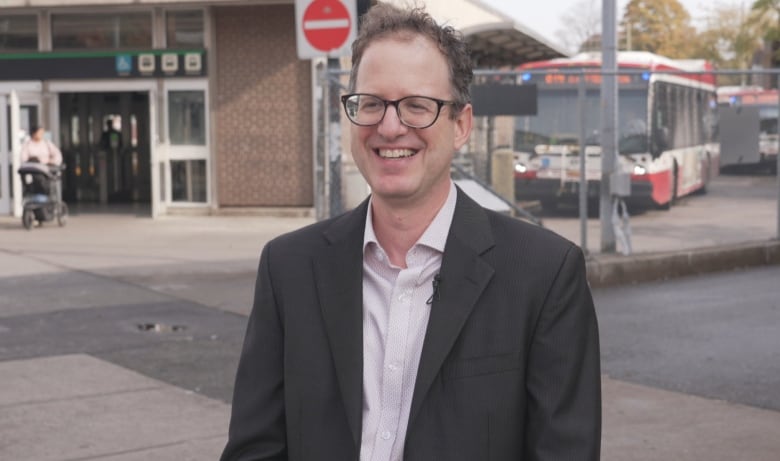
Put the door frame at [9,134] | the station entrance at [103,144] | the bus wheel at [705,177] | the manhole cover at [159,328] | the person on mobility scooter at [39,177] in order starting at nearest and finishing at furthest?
the manhole cover at [159,328] → the bus wheel at [705,177] → the person on mobility scooter at [39,177] → the door frame at [9,134] → the station entrance at [103,144]

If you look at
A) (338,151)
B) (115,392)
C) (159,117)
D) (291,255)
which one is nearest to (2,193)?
(159,117)

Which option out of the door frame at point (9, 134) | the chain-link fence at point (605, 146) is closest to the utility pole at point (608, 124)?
the chain-link fence at point (605, 146)

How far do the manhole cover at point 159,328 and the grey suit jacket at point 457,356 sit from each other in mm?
7401

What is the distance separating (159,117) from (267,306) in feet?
63.9

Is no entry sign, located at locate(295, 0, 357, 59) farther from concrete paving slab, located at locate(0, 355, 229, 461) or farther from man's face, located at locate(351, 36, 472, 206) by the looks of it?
man's face, located at locate(351, 36, 472, 206)

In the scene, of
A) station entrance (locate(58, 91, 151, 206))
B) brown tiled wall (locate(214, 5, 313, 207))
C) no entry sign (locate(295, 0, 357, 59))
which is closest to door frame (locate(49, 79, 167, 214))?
brown tiled wall (locate(214, 5, 313, 207))

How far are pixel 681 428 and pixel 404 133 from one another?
4.54 m

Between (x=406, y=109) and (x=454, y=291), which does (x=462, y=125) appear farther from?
(x=454, y=291)

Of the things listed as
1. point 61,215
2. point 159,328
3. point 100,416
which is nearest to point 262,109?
point 61,215

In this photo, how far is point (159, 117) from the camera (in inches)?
856

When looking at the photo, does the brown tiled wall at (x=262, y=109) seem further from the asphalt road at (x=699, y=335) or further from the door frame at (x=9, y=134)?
the asphalt road at (x=699, y=335)

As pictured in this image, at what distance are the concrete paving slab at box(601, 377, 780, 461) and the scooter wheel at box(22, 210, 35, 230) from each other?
13210 millimetres

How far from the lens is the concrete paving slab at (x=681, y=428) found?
6.18 m

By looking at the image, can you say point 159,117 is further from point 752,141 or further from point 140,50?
point 752,141
